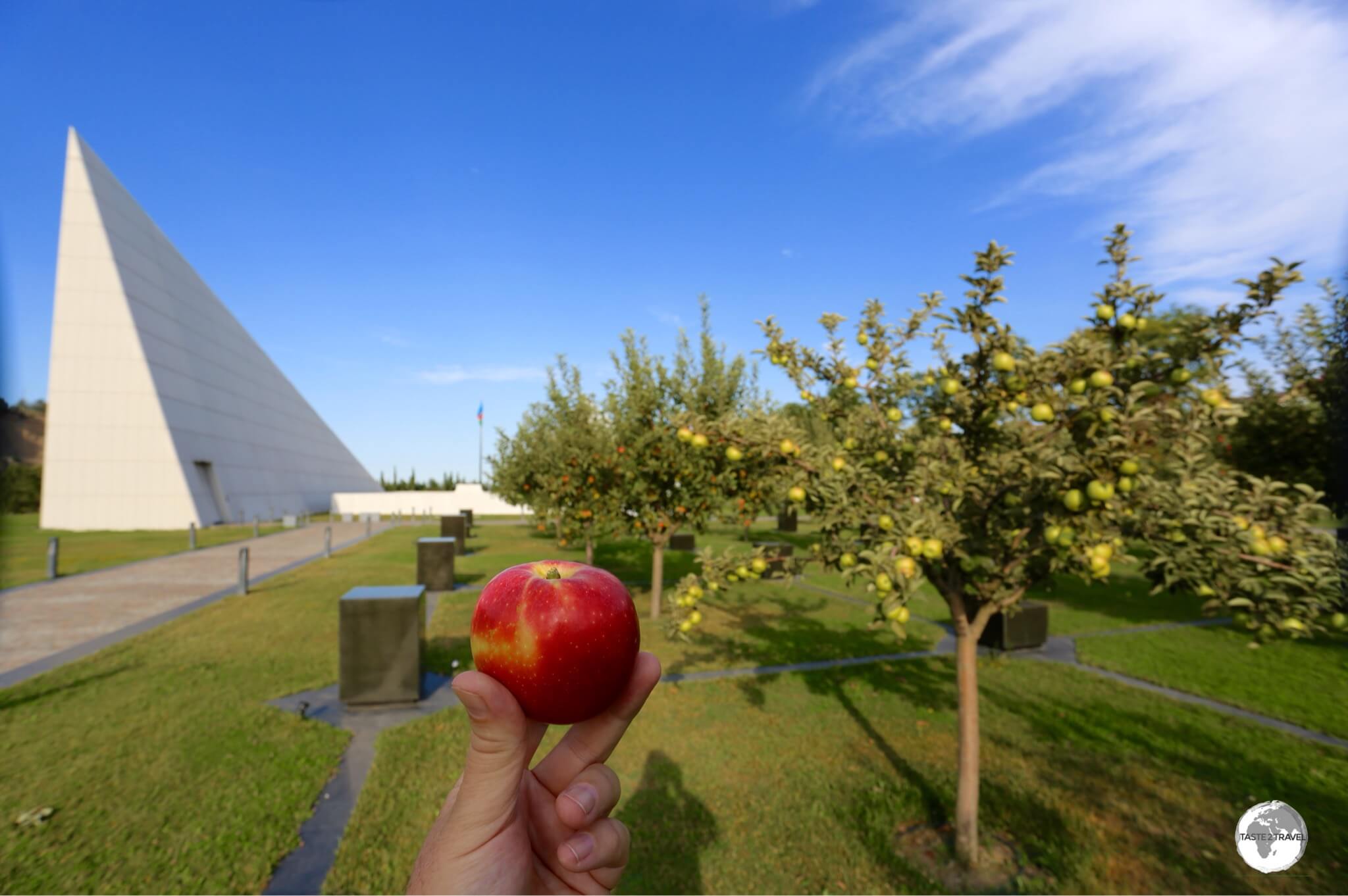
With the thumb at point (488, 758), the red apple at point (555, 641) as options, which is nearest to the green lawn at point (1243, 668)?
the red apple at point (555, 641)

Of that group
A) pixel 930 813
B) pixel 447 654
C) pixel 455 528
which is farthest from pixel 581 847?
pixel 455 528

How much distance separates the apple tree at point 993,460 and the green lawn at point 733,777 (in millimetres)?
1115

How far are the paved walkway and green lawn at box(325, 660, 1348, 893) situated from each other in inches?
300

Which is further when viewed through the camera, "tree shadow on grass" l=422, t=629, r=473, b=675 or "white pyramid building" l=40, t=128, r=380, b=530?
"white pyramid building" l=40, t=128, r=380, b=530

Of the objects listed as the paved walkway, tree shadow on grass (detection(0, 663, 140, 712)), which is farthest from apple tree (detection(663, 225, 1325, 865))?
the paved walkway

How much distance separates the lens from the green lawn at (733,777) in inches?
186

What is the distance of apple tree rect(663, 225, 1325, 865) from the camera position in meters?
3.61

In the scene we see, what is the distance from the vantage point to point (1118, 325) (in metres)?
3.68

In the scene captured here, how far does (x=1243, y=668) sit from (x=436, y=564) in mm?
16358

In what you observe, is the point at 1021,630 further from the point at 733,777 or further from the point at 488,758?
the point at 488,758

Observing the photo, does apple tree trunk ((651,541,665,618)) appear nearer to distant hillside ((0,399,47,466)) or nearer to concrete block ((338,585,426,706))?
concrete block ((338,585,426,706))

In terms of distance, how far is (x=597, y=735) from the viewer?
6.57 feet

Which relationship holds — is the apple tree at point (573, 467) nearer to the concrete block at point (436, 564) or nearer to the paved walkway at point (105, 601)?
the concrete block at point (436, 564)

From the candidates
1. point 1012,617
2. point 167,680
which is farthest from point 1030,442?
Answer: point 167,680
